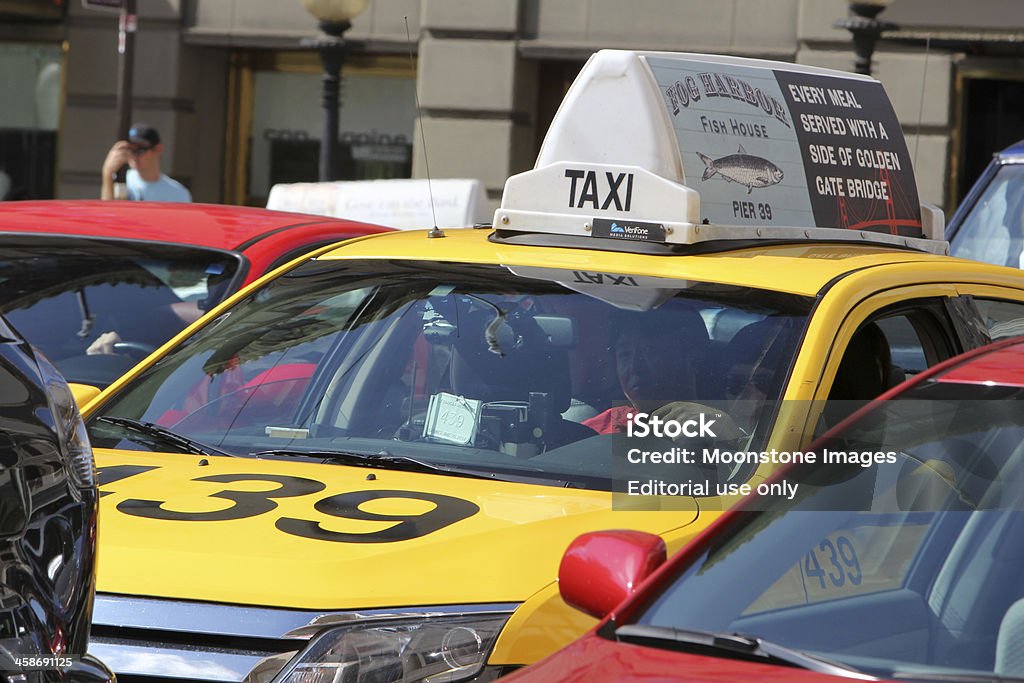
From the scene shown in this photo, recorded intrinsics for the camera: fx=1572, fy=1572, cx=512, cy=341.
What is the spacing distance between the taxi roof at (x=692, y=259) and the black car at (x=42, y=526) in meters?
1.86

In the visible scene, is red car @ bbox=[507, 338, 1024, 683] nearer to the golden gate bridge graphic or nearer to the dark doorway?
the golden gate bridge graphic

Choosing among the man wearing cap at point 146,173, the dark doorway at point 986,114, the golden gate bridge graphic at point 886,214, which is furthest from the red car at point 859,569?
the dark doorway at point 986,114

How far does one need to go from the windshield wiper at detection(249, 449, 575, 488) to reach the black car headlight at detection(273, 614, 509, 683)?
70cm

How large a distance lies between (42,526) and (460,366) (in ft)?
5.82

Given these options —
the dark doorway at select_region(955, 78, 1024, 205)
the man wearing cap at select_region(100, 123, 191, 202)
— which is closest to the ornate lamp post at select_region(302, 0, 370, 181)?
the man wearing cap at select_region(100, 123, 191, 202)

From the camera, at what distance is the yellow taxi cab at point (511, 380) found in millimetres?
3027

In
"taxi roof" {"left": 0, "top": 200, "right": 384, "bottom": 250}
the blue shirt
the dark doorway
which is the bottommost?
the blue shirt

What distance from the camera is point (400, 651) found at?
118 inches

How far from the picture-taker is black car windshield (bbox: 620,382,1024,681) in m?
2.59

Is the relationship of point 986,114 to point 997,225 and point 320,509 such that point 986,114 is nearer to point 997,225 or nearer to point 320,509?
point 997,225

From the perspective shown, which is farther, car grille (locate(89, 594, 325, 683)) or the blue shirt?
the blue shirt

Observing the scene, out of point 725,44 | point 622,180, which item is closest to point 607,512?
point 622,180

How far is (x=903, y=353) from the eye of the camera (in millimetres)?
4590

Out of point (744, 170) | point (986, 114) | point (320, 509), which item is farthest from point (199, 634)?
point (986, 114)
